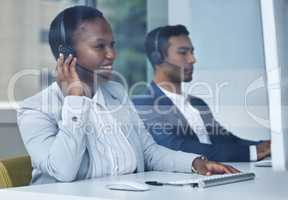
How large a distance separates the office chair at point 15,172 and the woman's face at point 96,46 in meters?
0.49

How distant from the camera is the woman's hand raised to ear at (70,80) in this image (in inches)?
89.6

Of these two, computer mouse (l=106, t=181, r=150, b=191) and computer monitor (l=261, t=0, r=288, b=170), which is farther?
computer monitor (l=261, t=0, r=288, b=170)

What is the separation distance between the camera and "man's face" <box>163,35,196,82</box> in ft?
7.98

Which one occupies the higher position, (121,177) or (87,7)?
(87,7)

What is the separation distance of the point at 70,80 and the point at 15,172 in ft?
1.48

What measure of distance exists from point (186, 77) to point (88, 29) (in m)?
0.50

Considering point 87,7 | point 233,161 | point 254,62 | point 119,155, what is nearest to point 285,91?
point 254,62

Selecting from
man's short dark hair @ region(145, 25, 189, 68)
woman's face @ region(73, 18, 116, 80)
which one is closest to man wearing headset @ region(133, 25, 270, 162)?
man's short dark hair @ region(145, 25, 189, 68)

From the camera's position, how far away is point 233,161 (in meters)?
2.39

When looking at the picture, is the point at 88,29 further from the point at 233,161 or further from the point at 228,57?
the point at 233,161

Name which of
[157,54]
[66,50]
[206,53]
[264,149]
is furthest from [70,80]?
[264,149]

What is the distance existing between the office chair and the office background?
0.11 meters

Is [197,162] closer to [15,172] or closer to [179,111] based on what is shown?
[179,111]

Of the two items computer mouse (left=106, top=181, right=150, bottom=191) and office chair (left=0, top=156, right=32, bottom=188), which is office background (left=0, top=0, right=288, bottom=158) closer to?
office chair (left=0, top=156, right=32, bottom=188)
